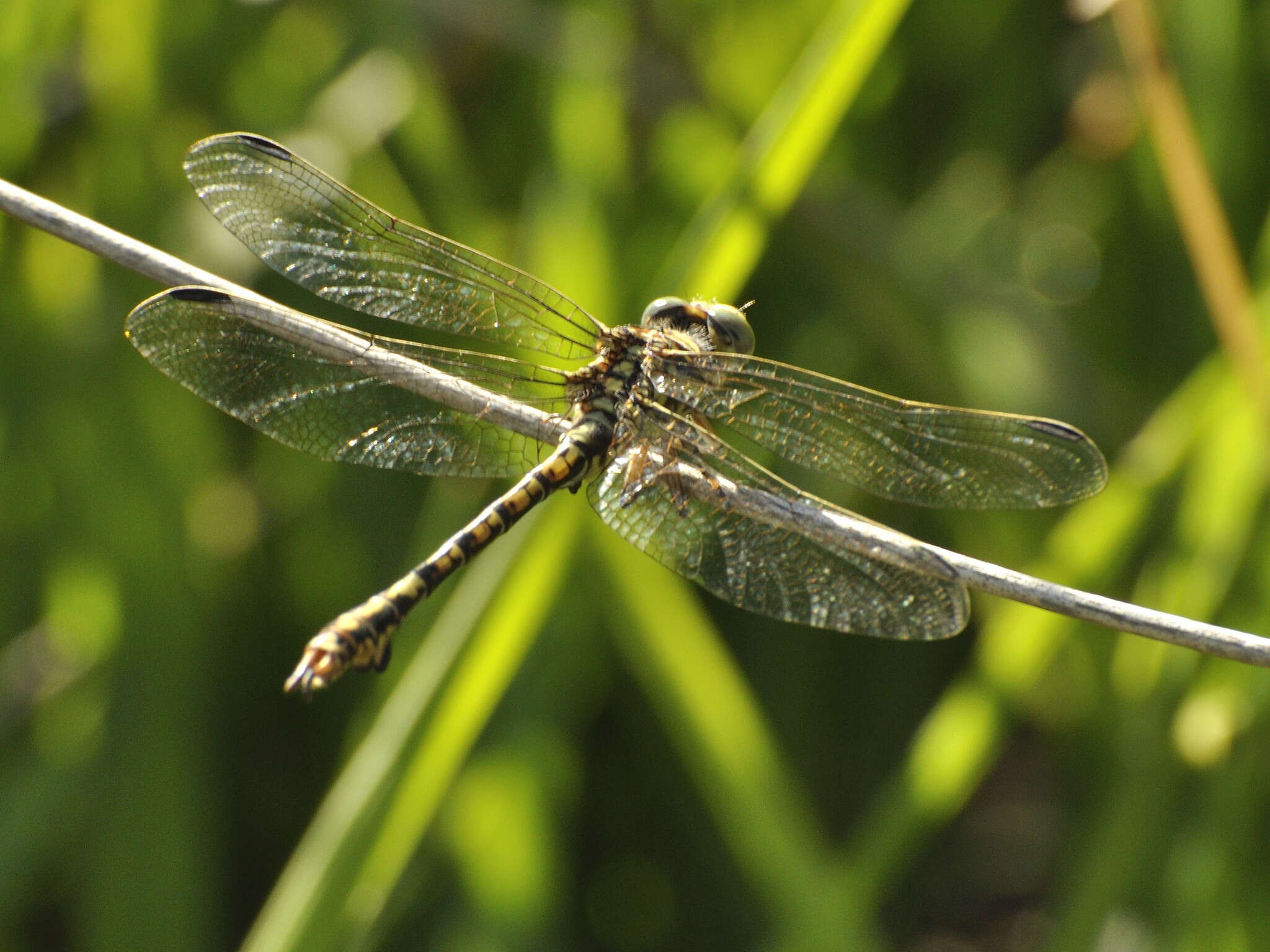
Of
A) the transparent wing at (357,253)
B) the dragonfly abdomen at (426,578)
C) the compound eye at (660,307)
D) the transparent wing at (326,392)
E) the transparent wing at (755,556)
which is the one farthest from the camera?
the compound eye at (660,307)

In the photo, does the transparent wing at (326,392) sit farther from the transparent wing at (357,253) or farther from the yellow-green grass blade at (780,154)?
the yellow-green grass blade at (780,154)

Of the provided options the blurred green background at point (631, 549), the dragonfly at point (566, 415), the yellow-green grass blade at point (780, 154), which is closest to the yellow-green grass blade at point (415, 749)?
the blurred green background at point (631, 549)

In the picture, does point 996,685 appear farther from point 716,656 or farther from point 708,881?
point 708,881

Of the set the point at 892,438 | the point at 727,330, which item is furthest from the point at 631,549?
the point at 892,438

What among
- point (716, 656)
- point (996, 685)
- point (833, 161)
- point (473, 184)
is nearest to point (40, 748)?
point (716, 656)

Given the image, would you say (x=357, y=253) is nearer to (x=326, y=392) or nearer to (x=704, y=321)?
(x=326, y=392)

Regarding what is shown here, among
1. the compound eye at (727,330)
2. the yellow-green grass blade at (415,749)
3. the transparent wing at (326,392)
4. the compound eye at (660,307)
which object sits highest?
the compound eye at (727,330)

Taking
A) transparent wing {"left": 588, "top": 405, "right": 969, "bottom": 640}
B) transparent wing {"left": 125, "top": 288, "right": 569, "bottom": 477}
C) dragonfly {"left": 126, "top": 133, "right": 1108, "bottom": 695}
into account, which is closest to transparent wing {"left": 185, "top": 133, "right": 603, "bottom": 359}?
dragonfly {"left": 126, "top": 133, "right": 1108, "bottom": 695}

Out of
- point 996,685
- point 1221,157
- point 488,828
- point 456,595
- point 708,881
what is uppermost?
point 1221,157
